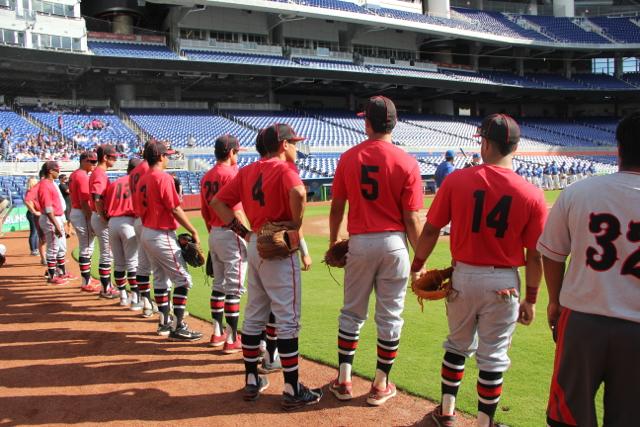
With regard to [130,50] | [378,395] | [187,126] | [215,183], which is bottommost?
[378,395]

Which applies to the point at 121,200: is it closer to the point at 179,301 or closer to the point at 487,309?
the point at 179,301

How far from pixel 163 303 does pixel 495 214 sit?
13.6 feet

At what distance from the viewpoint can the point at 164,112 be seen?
111ft

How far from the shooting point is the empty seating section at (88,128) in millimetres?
26503

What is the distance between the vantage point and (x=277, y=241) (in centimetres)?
396

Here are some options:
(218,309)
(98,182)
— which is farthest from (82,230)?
(218,309)

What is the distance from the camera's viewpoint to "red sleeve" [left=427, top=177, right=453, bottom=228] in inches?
135

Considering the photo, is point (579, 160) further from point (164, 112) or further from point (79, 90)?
point (79, 90)

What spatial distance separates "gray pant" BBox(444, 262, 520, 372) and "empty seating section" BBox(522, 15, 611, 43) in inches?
1965

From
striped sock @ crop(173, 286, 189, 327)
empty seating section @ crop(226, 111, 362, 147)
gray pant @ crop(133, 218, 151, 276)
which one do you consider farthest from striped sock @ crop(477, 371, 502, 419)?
empty seating section @ crop(226, 111, 362, 147)

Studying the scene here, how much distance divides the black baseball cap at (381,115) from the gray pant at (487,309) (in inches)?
49.8

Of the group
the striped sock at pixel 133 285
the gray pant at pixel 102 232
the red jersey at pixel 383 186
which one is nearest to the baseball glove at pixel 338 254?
the red jersey at pixel 383 186

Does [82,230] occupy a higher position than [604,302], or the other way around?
[604,302]

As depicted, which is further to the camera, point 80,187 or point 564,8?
point 564,8
